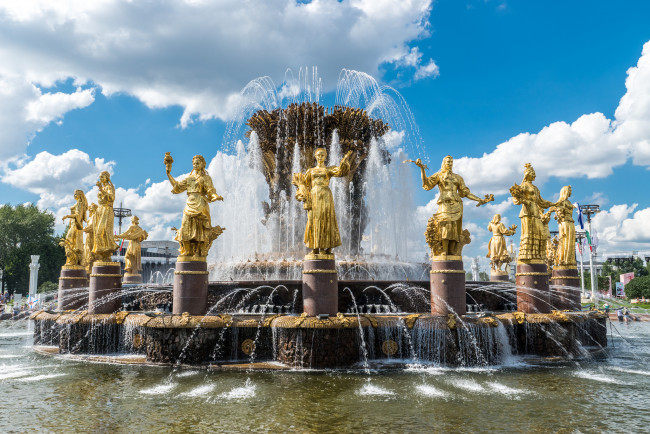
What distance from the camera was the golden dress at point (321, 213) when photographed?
12.4 meters

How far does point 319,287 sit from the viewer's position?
11977 millimetres

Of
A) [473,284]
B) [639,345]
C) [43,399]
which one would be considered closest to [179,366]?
[43,399]

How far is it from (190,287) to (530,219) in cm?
1008

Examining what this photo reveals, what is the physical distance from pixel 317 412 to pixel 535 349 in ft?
25.5

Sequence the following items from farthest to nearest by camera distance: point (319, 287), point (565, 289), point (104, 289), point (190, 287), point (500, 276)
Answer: point (500, 276)
point (565, 289)
point (104, 289)
point (190, 287)
point (319, 287)

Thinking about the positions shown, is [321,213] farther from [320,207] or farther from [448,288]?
[448,288]

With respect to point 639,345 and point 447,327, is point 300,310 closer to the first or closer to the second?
point 447,327

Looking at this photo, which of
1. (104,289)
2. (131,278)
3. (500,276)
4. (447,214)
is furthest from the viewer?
(500,276)

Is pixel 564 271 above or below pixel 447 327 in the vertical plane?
above

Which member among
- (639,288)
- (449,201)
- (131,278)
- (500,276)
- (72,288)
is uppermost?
(449,201)

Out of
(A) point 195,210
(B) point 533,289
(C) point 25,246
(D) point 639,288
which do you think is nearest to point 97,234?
(A) point 195,210

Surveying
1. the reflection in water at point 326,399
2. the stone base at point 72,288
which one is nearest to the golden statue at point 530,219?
the reflection in water at point 326,399

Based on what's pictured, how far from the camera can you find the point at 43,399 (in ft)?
28.9

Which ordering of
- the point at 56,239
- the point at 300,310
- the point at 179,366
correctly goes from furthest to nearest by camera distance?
the point at 56,239 → the point at 300,310 → the point at 179,366
